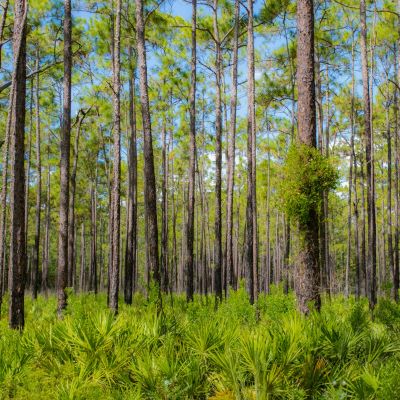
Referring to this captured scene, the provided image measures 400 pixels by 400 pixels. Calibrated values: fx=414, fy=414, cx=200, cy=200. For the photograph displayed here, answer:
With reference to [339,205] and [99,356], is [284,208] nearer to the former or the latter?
[99,356]

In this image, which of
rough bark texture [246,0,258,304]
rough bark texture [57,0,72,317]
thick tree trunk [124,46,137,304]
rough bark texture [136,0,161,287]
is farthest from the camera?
thick tree trunk [124,46,137,304]

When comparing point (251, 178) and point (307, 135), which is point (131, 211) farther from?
point (307, 135)

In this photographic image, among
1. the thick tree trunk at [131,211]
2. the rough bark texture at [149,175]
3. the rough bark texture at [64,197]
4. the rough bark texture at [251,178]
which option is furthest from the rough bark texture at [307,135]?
the thick tree trunk at [131,211]

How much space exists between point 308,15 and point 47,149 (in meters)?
23.1

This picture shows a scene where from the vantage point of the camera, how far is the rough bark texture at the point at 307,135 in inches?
304

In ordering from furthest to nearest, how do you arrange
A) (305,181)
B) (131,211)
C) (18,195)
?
(131,211)
(18,195)
(305,181)

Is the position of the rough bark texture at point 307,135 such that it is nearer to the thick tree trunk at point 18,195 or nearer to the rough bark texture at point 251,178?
the thick tree trunk at point 18,195

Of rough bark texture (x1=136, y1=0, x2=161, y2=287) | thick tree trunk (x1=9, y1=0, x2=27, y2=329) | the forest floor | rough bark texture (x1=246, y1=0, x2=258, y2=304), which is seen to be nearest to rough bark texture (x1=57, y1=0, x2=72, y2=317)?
thick tree trunk (x1=9, y1=0, x2=27, y2=329)

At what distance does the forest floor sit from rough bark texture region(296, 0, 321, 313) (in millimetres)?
1300

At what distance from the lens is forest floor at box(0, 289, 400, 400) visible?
471 cm

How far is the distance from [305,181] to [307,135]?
3.15ft

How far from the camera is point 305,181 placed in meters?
7.83

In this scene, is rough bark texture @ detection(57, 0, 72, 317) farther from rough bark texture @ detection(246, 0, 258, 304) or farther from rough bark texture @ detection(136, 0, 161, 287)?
rough bark texture @ detection(246, 0, 258, 304)

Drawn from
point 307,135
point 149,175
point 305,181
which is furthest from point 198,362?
point 149,175
